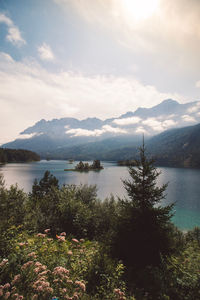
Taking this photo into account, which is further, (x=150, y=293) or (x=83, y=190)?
(x=83, y=190)

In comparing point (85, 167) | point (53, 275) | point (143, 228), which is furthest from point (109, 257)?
point (85, 167)

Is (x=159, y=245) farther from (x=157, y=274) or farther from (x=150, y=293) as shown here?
(x=150, y=293)

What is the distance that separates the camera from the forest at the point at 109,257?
545 cm

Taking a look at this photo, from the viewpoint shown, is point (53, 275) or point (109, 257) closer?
point (53, 275)

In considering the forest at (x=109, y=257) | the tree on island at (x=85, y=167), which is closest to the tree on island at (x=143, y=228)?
the forest at (x=109, y=257)

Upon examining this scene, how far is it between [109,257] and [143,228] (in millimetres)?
3056

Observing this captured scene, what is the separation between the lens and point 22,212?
61.3ft

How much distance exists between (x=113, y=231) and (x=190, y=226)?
104 ft

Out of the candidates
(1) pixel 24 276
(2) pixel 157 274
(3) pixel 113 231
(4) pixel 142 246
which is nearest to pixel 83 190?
(3) pixel 113 231

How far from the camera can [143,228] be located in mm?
10930

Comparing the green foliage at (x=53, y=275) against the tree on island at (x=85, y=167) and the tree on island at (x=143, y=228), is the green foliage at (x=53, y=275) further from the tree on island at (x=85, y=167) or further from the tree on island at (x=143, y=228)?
the tree on island at (x=85, y=167)

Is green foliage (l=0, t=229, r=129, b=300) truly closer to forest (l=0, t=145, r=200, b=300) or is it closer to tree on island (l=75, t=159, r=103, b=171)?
forest (l=0, t=145, r=200, b=300)

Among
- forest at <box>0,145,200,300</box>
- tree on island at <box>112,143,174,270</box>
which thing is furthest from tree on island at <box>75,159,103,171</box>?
tree on island at <box>112,143,174,270</box>

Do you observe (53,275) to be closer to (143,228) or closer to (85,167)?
(143,228)
